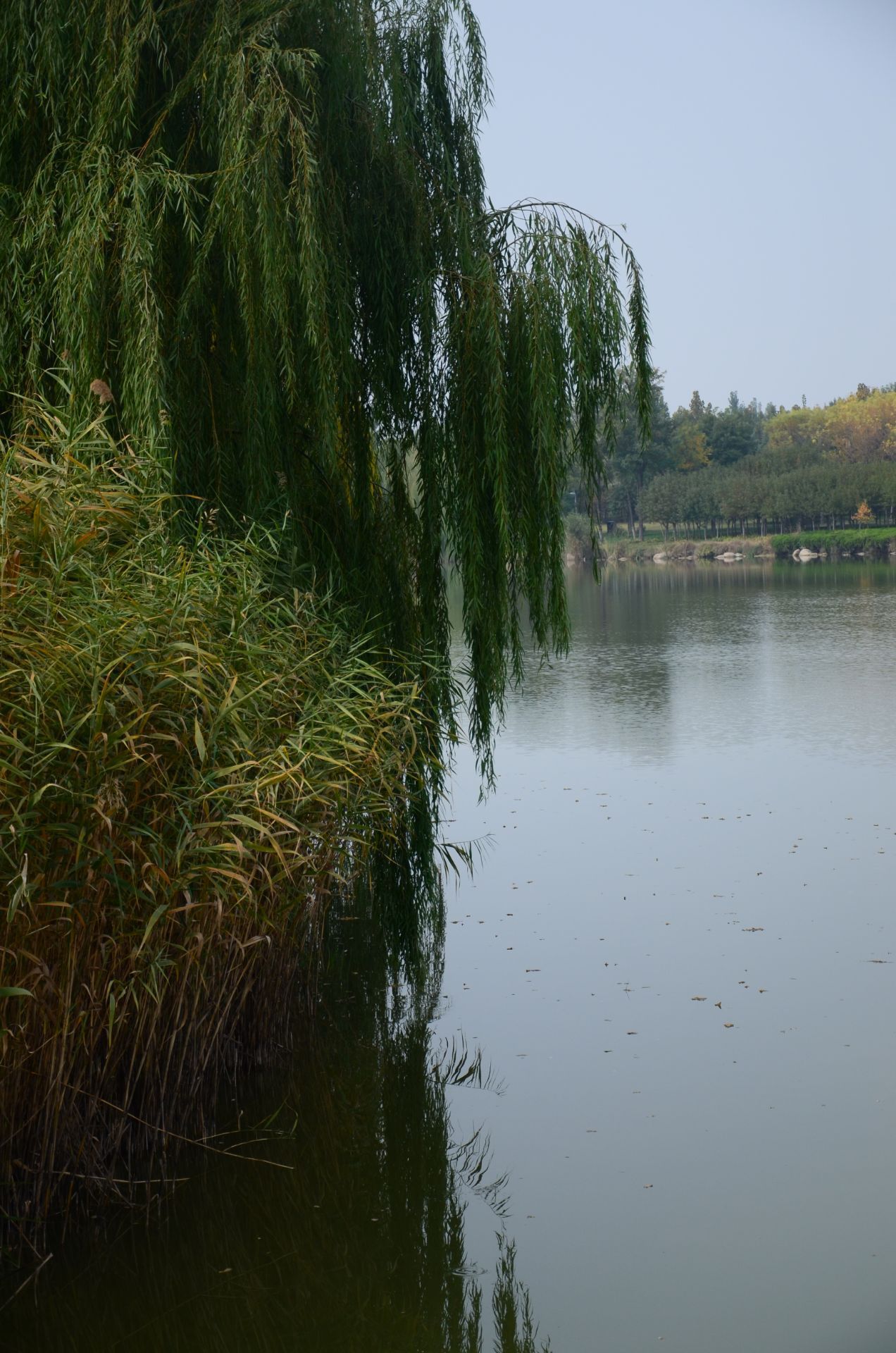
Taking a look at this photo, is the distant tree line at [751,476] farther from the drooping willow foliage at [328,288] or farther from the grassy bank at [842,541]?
the drooping willow foliage at [328,288]

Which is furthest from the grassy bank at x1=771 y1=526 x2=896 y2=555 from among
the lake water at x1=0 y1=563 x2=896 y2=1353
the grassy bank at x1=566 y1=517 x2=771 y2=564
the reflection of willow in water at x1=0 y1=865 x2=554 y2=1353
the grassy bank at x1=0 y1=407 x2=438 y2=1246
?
the grassy bank at x1=0 y1=407 x2=438 y2=1246

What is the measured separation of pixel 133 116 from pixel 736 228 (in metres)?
55.0


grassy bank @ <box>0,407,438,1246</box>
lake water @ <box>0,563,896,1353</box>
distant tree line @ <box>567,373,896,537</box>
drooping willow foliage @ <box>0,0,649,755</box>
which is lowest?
lake water @ <box>0,563,896,1353</box>

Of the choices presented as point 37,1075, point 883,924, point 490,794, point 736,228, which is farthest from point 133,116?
point 736,228

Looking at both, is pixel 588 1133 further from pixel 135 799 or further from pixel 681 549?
pixel 681 549

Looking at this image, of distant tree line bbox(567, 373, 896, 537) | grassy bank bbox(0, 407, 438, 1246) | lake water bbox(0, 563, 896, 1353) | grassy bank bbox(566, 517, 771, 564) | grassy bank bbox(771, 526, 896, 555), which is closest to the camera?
grassy bank bbox(0, 407, 438, 1246)

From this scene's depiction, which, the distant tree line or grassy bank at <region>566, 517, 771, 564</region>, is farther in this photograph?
grassy bank at <region>566, 517, 771, 564</region>

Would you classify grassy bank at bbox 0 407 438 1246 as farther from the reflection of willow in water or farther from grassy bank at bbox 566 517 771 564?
grassy bank at bbox 566 517 771 564

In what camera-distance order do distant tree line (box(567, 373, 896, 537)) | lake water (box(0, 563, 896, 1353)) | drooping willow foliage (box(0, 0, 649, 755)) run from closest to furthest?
1. lake water (box(0, 563, 896, 1353))
2. drooping willow foliage (box(0, 0, 649, 755))
3. distant tree line (box(567, 373, 896, 537))

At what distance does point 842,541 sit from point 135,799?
53.6 meters

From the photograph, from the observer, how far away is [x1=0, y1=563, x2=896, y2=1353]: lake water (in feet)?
11.5

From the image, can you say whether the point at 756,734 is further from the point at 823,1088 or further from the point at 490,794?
A: the point at 823,1088

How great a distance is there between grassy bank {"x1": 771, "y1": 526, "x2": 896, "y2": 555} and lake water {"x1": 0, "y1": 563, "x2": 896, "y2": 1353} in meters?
45.9

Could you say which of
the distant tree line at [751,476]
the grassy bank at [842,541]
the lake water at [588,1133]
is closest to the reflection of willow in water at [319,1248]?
the lake water at [588,1133]
